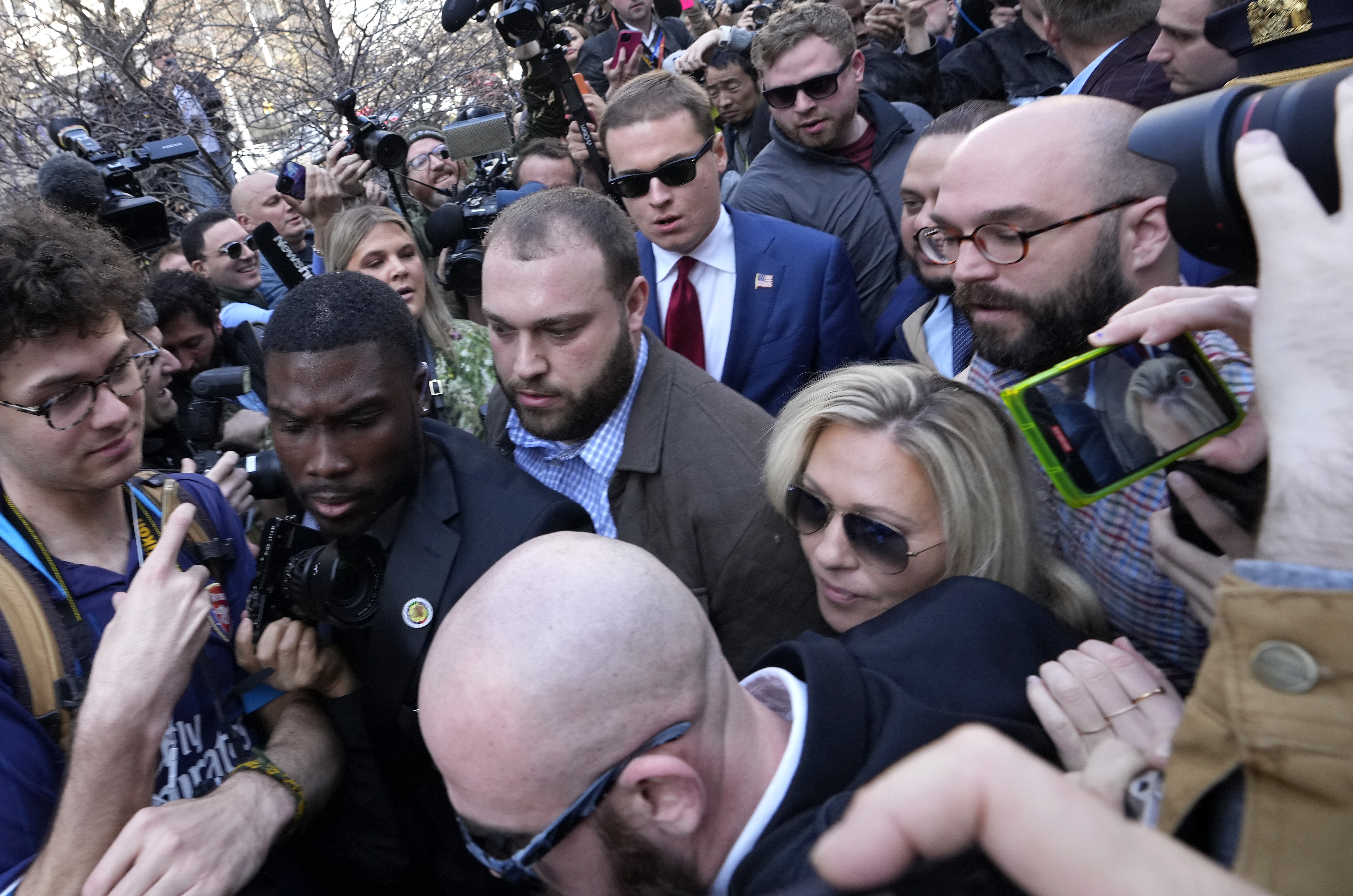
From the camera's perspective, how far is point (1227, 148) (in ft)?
3.98

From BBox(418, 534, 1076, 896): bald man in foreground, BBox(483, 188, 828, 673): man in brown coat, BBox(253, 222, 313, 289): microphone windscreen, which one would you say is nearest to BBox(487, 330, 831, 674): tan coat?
BBox(483, 188, 828, 673): man in brown coat

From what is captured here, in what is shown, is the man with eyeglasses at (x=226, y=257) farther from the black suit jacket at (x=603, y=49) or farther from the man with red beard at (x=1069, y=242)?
the man with red beard at (x=1069, y=242)

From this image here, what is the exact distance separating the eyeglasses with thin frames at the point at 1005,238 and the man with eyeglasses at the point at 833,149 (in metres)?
1.63

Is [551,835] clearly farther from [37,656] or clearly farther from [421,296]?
[421,296]

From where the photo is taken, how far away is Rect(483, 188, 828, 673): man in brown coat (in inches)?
91.9

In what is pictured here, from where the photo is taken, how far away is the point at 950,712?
56.6 inches

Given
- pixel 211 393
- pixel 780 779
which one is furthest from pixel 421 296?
pixel 780 779

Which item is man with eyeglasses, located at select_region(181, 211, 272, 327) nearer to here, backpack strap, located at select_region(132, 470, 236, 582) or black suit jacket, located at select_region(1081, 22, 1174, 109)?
backpack strap, located at select_region(132, 470, 236, 582)

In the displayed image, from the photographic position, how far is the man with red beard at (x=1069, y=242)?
2016 millimetres

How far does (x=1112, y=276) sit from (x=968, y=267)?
1.00 feet

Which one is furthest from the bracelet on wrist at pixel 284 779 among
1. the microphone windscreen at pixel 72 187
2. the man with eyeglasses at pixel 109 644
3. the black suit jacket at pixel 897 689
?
the microphone windscreen at pixel 72 187

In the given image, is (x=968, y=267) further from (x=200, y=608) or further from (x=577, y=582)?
(x=200, y=608)

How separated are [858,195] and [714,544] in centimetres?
215

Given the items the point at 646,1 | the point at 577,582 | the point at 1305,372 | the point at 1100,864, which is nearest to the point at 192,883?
the point at 577,582
